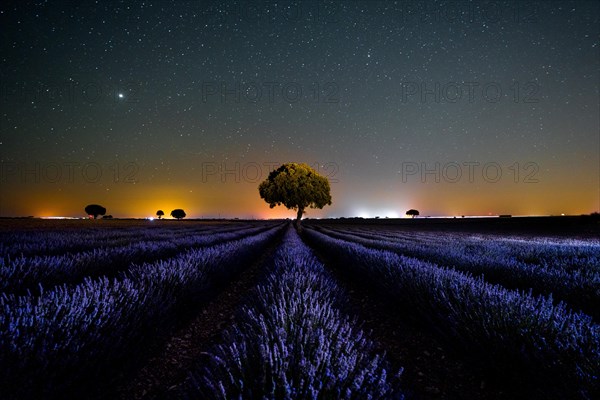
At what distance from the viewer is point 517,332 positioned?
6.05 ft

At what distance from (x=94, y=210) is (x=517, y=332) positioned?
13301 cm

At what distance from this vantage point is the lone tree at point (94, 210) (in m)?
106

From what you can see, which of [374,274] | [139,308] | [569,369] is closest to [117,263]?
[139,308]

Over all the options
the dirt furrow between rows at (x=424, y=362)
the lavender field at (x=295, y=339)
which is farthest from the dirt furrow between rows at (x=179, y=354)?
the dirt furrow between rows at (x=424, y=362)

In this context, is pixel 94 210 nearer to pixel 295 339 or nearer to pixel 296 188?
A: pixel 296 188

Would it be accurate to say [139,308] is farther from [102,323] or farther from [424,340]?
[424,340]

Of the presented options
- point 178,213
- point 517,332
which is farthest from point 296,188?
point 178,213

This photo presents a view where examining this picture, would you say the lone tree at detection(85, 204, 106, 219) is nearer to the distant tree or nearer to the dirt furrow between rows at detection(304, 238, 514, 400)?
the distant tree

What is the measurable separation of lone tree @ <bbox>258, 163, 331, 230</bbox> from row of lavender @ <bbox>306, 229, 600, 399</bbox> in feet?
99.8

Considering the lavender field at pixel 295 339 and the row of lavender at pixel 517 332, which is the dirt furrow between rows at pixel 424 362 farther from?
the row of lavender at pixel 517 332

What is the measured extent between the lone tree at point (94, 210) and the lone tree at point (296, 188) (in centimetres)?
10191

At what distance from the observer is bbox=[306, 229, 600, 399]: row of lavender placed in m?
1.46

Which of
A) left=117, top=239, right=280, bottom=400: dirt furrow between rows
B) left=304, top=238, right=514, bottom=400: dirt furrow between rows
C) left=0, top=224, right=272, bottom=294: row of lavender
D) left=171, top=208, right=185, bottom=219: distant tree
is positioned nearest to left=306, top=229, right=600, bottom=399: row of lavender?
left=304, top=238, right=514, bottom=400: dirt furrow between rows

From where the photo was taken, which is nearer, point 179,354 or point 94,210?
point 179,354
